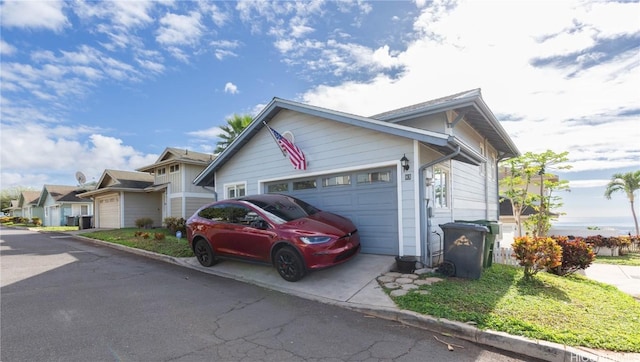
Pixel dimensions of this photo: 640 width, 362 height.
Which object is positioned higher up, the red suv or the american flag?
the american flag

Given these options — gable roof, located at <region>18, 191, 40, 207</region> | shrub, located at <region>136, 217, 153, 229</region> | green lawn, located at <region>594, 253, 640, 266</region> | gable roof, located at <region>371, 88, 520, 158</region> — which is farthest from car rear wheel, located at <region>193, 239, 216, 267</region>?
gable roof, located at <region>18, 191, 40, 207</region>

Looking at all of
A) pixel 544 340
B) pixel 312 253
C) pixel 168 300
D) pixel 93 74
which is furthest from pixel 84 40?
pixel 544 340

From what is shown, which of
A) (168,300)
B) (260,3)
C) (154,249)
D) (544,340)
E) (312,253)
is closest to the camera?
(544,340)

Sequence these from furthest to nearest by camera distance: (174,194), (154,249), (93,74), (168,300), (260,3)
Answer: (174,194)
(93,74)
(154,249)
(260,3)
(168,300)

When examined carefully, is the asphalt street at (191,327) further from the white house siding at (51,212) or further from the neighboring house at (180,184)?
the white house siding at (51,212)

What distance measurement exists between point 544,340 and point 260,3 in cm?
1072

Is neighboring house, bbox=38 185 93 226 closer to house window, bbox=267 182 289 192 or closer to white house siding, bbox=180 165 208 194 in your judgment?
white house siding, bbox=180 165 208 194

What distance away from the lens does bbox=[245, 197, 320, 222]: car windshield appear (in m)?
6.66

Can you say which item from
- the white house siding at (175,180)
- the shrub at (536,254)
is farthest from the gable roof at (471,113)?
the white house siding at (175,180)

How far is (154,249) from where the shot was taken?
10.5 meters

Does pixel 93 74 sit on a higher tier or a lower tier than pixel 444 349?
higher

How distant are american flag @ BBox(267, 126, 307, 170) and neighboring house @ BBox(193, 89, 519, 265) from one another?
0.22 m

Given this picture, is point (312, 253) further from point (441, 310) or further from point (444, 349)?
point (444, 349)

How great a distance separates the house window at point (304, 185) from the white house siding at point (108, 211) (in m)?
19.1
